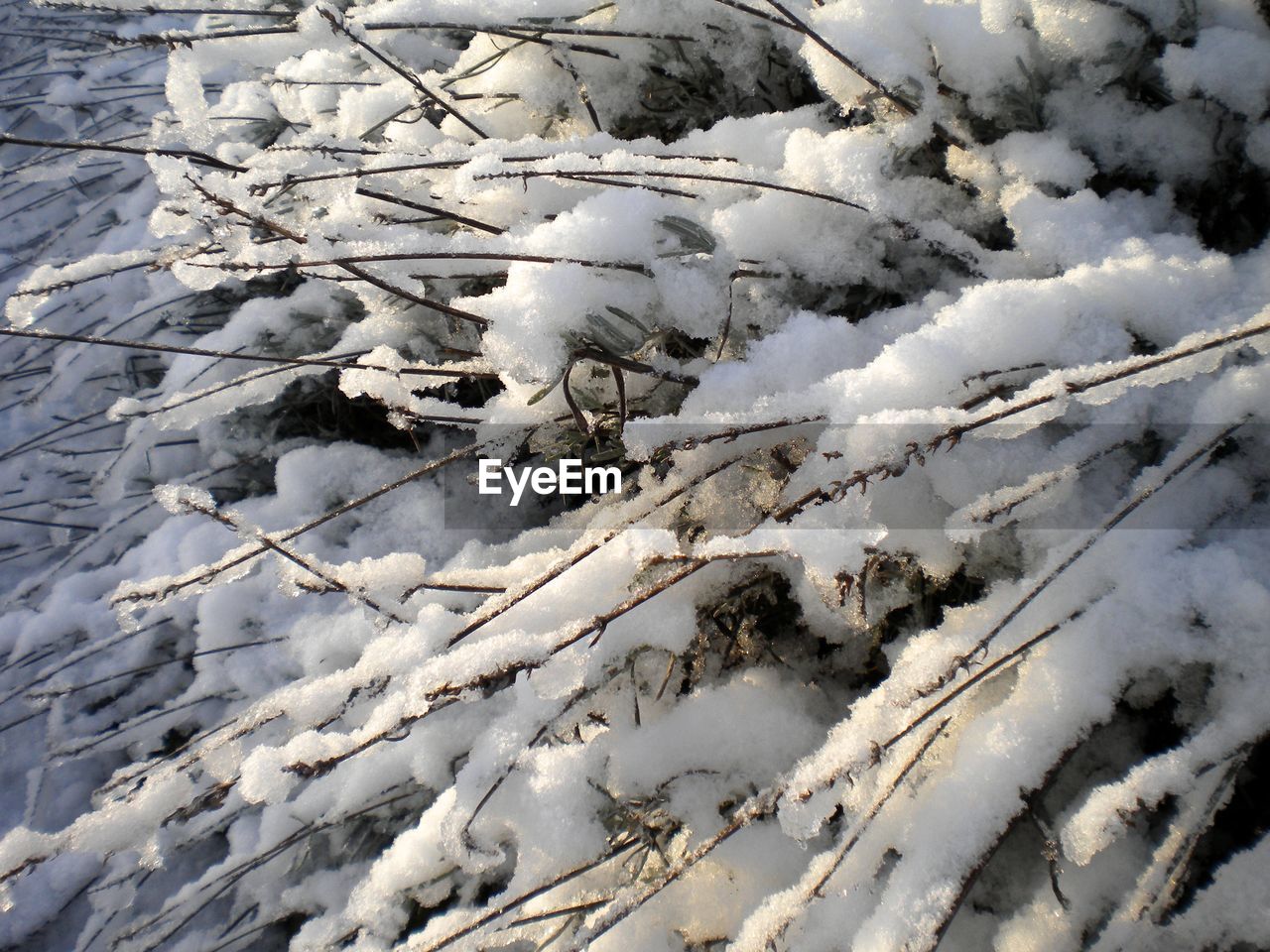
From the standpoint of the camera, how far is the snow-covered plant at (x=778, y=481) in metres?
0.81

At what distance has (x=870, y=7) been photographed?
111 cm

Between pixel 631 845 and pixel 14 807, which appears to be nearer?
pixel 631 845

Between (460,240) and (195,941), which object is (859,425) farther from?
(195,941)

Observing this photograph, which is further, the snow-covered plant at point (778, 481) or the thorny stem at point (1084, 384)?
the snow-covered plant at point (778, 481)

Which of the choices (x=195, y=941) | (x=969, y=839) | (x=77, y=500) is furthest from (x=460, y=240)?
(x=77, y=500)

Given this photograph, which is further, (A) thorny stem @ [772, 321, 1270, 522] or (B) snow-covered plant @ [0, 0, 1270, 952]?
(B) snow-covered plant @ [0, 0, 1270, 952]

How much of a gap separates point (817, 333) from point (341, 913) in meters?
1.30

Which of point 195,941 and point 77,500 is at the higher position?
point 77,500

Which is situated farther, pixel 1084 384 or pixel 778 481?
pixel 778 481

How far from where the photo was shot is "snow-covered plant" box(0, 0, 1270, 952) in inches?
32.0

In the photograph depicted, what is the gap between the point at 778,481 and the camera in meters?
1.06

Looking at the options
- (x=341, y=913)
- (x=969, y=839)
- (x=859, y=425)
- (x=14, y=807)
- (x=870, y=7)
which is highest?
(x=870, y=7)

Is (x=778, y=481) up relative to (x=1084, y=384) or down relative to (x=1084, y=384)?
down

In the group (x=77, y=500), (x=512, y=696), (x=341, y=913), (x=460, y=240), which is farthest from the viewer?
(x=77, y=500)
